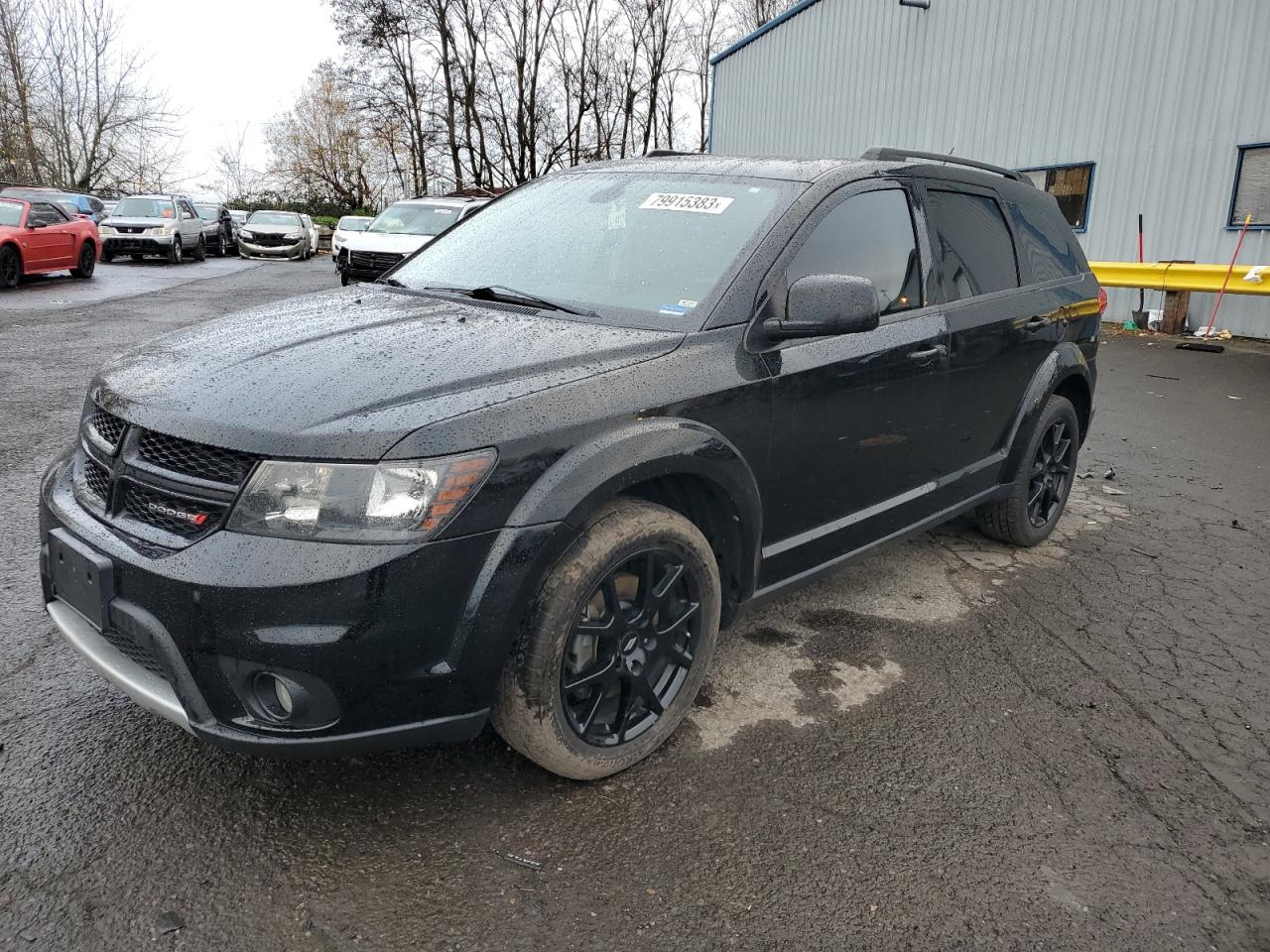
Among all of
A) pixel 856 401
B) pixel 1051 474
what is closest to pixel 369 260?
pixel 1051 474

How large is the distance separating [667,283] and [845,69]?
18.7 meters

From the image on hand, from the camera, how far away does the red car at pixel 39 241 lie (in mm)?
15711

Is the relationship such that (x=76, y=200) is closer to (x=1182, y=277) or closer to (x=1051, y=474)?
(x=1182, y=277)

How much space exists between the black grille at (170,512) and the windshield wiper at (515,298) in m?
1.24

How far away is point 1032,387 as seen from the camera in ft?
14.4

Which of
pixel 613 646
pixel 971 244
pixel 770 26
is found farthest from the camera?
pixel 770 26

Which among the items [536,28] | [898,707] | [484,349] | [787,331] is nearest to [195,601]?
[484,349]

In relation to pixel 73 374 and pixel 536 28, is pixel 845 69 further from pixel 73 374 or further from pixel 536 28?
pixel 536 28

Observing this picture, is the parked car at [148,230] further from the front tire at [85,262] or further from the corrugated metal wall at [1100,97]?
the corrugated metal wall at [1100,97]

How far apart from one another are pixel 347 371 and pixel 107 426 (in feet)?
2.31

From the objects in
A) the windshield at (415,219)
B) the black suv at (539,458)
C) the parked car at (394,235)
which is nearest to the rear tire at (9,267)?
the parked car at (394,235)

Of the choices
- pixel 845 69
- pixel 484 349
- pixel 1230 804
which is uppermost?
pixel 845 69

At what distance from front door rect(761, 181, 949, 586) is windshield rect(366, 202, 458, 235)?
15.2 meters

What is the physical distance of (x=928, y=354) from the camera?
3582 millimetres
